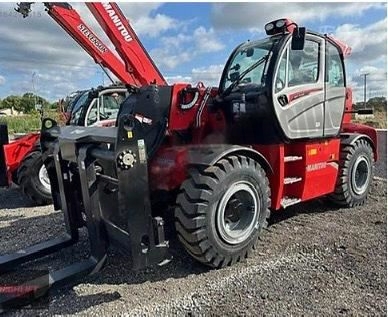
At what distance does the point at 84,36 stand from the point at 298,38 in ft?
15.7

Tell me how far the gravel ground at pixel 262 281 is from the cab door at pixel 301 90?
4.01 ft

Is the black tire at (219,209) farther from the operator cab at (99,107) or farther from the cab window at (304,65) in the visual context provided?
the operator cab at (99,107)

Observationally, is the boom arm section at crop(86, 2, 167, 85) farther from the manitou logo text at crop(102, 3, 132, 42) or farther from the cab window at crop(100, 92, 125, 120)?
the cab window at crop(100, 92, 125, 120)

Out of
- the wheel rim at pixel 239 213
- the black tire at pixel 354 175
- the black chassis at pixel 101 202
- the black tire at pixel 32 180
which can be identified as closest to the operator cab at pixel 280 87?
the black tire at pixel 354 175

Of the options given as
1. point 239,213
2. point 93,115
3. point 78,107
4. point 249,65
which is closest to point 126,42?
point 93,115

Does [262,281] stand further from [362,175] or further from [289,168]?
[362,175]

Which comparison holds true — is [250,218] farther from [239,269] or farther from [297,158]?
[297,158]

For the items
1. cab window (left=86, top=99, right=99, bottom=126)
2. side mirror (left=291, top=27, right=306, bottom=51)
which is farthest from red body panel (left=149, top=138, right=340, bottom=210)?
cab window (left=86, top=99, right=99, bottom=126)

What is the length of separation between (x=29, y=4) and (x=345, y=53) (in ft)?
18.2

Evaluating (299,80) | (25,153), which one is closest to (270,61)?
(299,80)

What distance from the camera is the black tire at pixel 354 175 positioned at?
17.4ft

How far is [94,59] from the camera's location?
7.89 meters

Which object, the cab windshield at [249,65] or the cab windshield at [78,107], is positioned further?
the cab windshield at [78,107]

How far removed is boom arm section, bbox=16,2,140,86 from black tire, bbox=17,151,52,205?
245 centimetres
